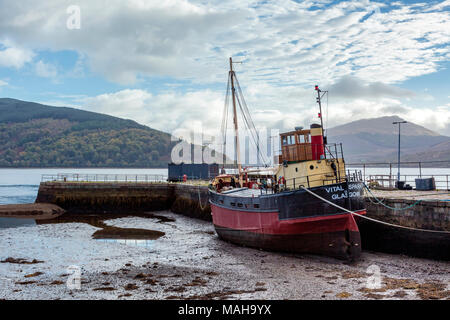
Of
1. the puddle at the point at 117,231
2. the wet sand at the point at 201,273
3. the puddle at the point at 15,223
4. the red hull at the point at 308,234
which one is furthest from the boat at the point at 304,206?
the puddle at the point at 15,223

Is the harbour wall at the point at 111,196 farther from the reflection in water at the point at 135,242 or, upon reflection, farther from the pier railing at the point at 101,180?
the reflection in water at the point at 135,242

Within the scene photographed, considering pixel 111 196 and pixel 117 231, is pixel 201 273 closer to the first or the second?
pixel 117 231

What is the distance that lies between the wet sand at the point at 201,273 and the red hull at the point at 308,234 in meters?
0.48

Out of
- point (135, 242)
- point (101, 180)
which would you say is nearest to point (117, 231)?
point (135, 242)

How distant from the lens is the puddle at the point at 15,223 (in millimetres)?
33406

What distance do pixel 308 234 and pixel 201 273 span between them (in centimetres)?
554

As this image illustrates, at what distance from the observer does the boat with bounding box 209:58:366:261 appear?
1786 cm

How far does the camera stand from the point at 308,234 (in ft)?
60.2

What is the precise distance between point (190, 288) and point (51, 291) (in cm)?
528

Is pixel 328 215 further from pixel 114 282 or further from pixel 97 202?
pixel 97 202

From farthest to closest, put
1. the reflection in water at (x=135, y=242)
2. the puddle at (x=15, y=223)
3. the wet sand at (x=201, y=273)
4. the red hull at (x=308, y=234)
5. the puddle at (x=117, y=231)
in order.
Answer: the puddle at (x=15, y=223) < the puddle at (x=117, y=231) < the reflection in water at (x=135, y=242) < the red hull at (x=308, y=234) < the wet sand at (x=201, y=273)

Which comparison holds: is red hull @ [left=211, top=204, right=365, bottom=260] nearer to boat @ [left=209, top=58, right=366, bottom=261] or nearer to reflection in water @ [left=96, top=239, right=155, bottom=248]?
boat @ [left=209, top=58, right=366, bottom=261]
